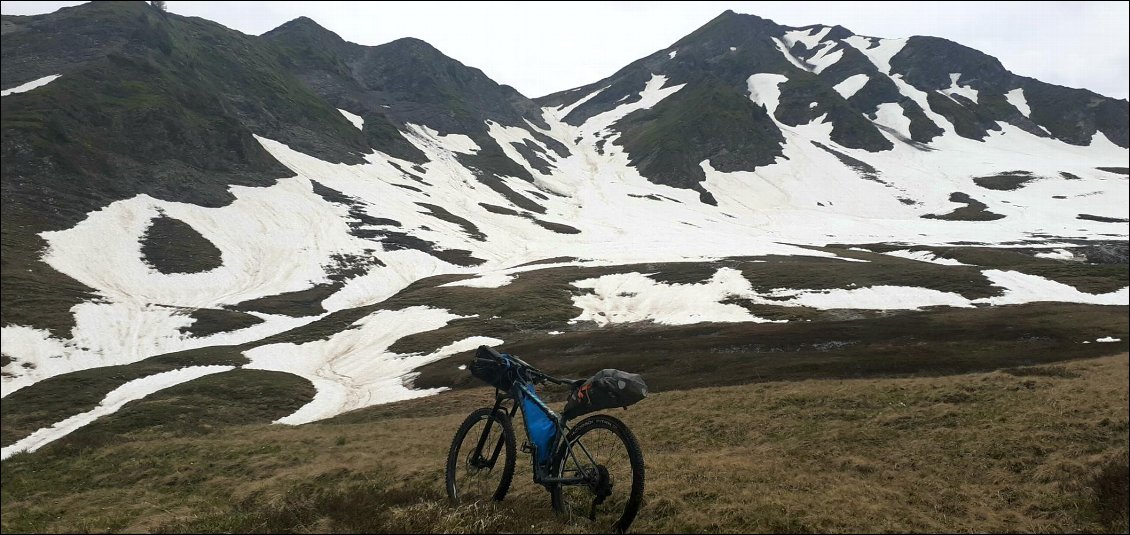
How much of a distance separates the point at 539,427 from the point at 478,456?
235cm

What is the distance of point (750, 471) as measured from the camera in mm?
12758

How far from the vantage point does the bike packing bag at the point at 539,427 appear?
29.9 ft

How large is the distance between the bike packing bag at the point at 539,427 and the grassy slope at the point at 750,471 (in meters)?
1.08

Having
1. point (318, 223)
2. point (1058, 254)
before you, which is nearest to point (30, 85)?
point (318, 223)

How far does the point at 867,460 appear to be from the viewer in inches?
554

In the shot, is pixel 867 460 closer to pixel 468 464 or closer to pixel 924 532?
pixel 924 532

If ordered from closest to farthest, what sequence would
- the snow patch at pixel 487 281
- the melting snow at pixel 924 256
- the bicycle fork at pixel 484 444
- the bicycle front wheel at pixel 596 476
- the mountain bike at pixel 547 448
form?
the bicycle front wheel at pixel 596 476 → the mountain bike at pixel 547 448 → the bicycle fork at pixel 484 444 → the melting snow at pixel 924 256 → the snow patch at pixel 487 281

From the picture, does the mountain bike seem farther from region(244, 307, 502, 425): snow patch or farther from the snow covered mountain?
the snow covered mountain

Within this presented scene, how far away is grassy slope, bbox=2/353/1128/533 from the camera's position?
9961 millimetres

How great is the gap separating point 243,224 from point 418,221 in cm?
3386

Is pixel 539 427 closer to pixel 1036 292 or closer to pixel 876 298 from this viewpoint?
pixel 876 298

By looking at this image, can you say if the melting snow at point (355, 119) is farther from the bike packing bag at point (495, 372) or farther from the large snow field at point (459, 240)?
the bike packing bag at point (495, 372)

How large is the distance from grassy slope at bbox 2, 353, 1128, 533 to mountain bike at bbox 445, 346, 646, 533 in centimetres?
60

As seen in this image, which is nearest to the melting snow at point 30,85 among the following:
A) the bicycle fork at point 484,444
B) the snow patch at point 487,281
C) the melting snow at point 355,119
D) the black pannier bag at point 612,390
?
the melting snow at point 355,119
